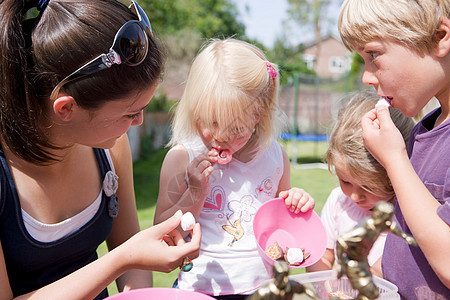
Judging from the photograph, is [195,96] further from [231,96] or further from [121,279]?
[121,279]

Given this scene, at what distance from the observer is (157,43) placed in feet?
4.53

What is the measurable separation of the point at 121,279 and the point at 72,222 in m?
0.37

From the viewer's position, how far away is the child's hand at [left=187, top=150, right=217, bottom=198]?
4.94 feet

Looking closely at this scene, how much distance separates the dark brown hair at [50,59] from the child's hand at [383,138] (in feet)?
2.47

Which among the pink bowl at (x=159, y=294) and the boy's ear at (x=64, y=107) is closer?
the pink bowl at (x=159, y=294)

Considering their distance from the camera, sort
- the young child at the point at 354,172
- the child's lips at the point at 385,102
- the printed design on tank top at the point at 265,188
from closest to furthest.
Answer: the child's lips at the point at 385,102, the young child at the point at 354,172, the printed design on tank top at the point at 265,188

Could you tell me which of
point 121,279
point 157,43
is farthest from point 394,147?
point 121,279

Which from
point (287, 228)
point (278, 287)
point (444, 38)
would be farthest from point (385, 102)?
point (278, 287)

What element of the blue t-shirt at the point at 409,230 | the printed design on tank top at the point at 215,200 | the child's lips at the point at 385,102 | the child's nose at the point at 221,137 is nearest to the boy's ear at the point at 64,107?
the child's nose at the point at 221,137

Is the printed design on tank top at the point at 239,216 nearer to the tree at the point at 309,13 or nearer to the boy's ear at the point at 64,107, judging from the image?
the boy's ear at the point at 64,107

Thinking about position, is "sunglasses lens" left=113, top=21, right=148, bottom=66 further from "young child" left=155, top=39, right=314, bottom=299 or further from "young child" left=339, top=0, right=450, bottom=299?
"young child" left=339, top=0, right=450, bottom=299

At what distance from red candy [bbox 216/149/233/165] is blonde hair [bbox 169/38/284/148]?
0.13m

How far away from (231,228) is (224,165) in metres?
0.26

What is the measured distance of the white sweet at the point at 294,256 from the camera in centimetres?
146
